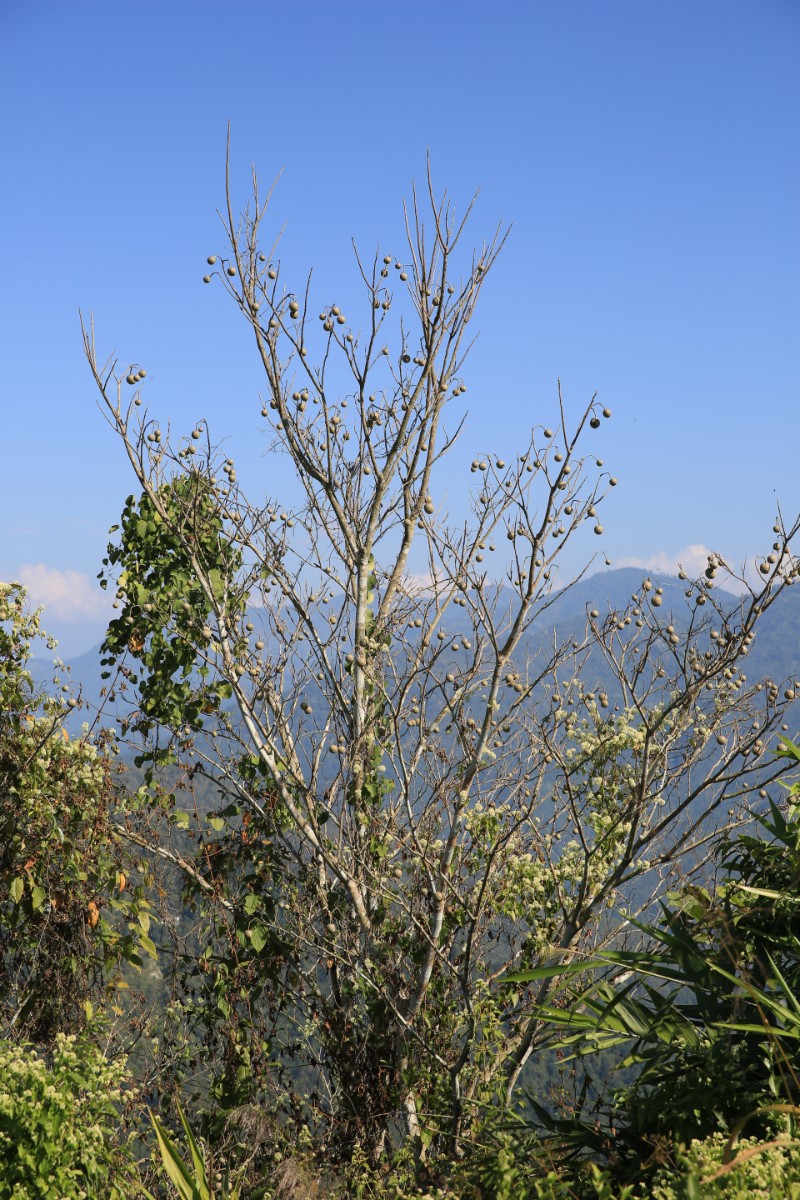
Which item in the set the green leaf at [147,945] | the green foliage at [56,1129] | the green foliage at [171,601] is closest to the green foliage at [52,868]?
the green leaf at [147,945]

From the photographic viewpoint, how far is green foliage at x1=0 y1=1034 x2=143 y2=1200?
3.11m

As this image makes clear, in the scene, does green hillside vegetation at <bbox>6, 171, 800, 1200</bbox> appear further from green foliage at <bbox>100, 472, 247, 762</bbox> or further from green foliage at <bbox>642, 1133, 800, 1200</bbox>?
green foliage at <bbox>642, 1133, 800, 1200</bbox>

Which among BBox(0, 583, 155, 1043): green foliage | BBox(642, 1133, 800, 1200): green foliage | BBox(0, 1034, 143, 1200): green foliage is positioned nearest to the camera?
BBox(642, 1133, 800, 1200): green foliage

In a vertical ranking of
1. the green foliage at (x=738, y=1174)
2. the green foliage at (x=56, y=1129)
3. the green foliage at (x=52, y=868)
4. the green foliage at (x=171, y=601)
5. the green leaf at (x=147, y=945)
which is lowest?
the green foliage at (x=738, y=1174)

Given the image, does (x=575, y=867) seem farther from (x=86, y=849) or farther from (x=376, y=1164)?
(x=86, y=849)

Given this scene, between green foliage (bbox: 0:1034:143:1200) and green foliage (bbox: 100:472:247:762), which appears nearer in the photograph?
green foliage (bbox: 0:1034:143:1200)

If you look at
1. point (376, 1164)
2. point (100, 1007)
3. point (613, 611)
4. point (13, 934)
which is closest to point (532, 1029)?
point (376, 1164)

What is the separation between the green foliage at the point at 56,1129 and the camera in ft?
10.2

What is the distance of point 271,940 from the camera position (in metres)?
5.79

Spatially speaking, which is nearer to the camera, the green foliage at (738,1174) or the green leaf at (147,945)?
the green foliage at (738,1174)

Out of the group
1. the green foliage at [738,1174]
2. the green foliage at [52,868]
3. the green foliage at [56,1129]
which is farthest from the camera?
the green foliage at [52,868]

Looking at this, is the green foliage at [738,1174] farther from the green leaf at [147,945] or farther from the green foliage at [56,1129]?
the green leaf at [147,945]

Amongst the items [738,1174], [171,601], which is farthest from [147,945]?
[738,1174]

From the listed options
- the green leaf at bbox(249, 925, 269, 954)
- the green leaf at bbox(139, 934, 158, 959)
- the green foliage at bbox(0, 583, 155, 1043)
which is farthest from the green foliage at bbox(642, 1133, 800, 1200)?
the green foliage at bbox(0, 583, 155, 1043)
